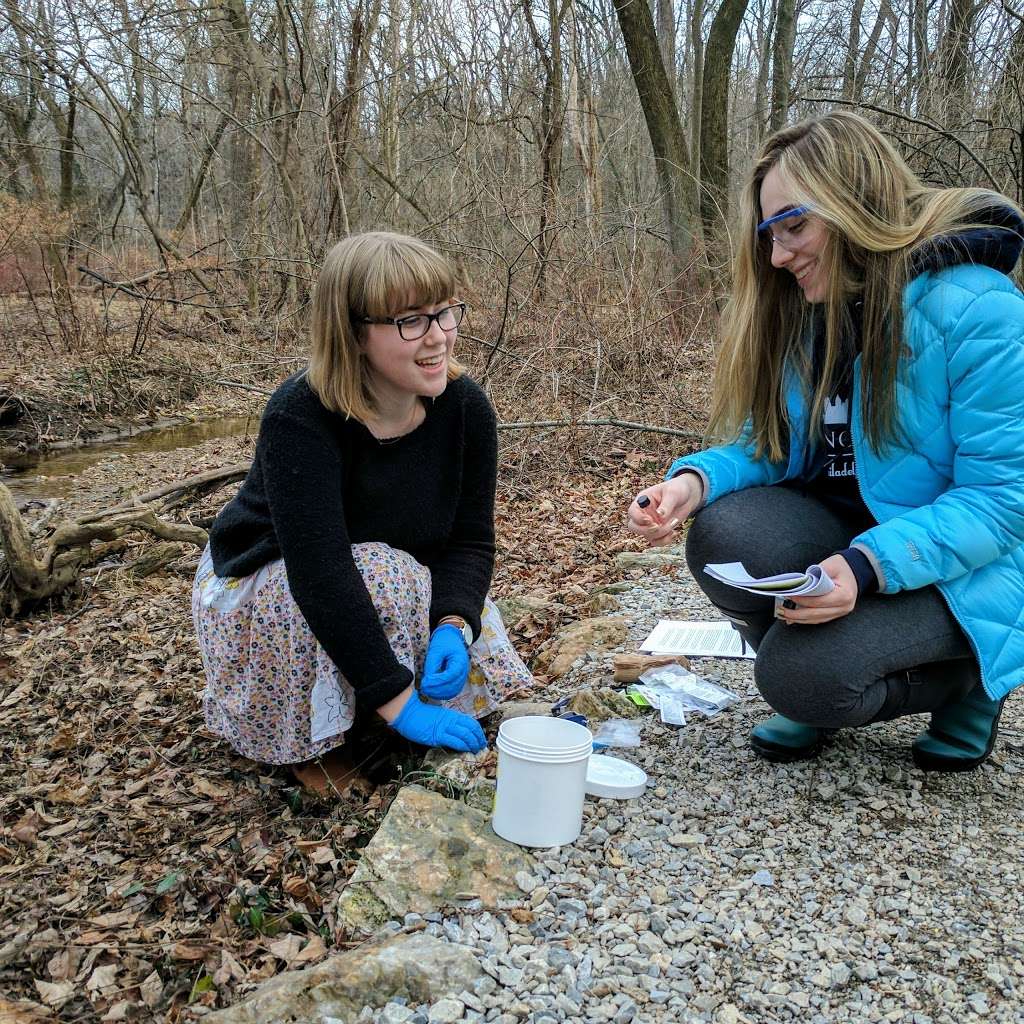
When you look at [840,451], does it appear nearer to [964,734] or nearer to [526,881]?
[964,734]

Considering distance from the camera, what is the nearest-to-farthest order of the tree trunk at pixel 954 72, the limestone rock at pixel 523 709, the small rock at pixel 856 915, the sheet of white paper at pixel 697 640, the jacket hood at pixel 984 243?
the small rock at pixel 856 915
the jacket hood at pixel 984 243
the limestone rock at pixel 523 709
the sheet of white paper at pixel 697 640
the tree trunk at pixel 954 72

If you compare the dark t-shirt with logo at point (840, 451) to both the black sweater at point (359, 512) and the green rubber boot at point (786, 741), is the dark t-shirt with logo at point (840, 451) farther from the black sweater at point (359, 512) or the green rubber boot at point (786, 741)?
the black sweater at point (359, 512)

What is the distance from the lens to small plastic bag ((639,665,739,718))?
2.57 metres

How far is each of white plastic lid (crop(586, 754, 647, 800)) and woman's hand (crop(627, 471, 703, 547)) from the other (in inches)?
21.2

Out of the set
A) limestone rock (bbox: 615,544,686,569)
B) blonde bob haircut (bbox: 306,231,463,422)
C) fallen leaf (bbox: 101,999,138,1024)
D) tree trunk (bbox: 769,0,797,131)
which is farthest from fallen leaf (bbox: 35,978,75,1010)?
tree trunk (bbox: 769,0,797,131)

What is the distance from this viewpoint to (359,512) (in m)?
2.46

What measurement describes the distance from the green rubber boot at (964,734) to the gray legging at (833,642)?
0.03m

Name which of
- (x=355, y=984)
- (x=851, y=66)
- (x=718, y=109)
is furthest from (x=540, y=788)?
(x=718, y=109)

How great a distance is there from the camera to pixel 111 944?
1.99 meters

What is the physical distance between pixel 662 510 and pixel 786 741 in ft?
2.05

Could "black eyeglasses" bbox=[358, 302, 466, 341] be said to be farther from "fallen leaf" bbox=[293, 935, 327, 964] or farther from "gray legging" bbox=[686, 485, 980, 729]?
"fallen leaf" bbox=[293, 935, 327, 964]

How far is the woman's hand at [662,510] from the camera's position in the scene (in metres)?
2.26

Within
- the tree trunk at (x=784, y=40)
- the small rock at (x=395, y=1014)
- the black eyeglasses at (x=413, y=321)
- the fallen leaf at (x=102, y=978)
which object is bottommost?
the fallen leaf at (x=102, y=978)

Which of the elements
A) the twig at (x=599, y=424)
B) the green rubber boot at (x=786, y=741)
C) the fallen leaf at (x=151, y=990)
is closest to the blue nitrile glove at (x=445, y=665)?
the green rubber boot at (x=786, y=741)
